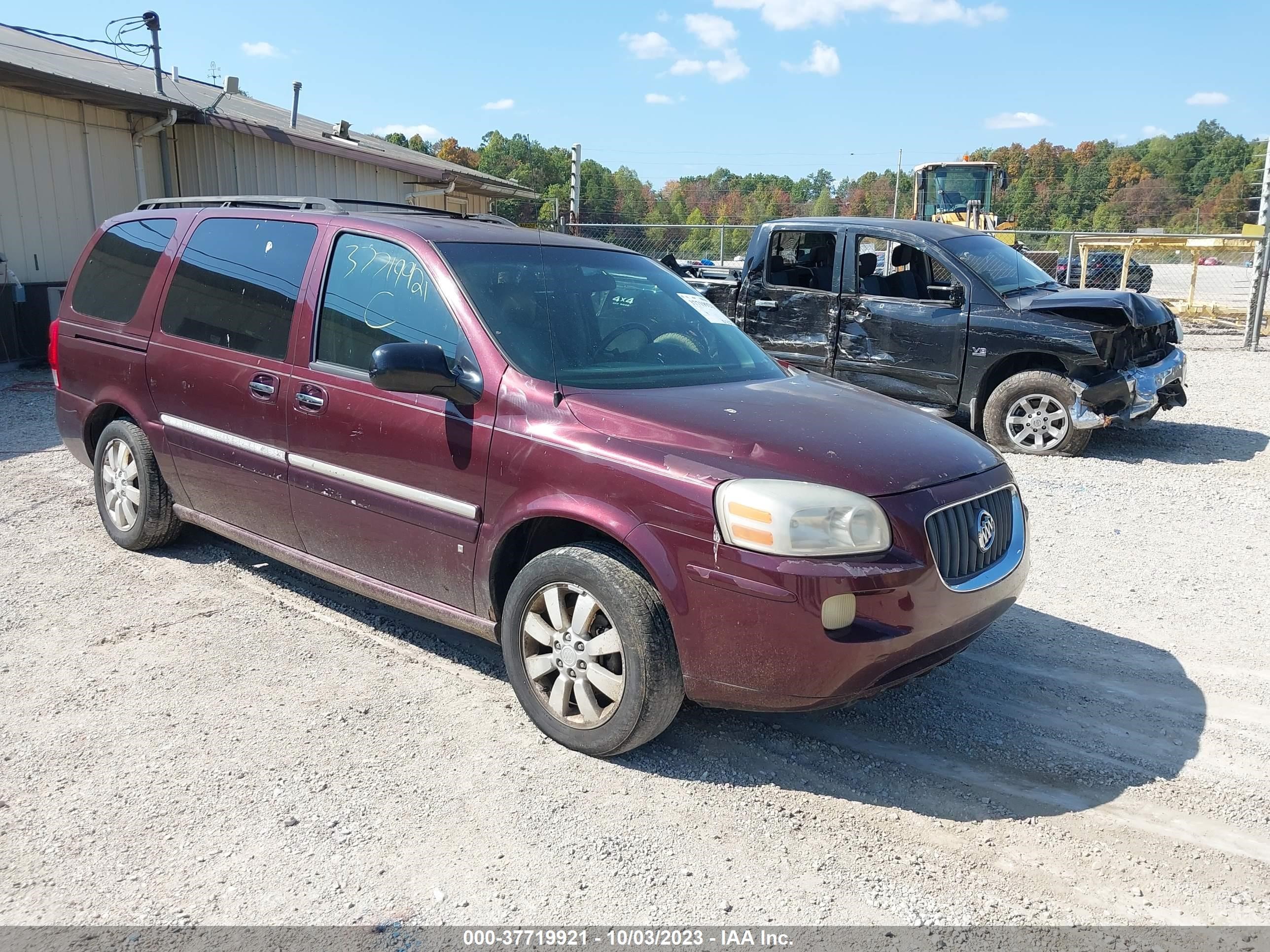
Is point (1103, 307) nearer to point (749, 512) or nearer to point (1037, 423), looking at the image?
point (1037, 423)

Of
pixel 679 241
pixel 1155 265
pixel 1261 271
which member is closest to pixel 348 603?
pixel 1261 271

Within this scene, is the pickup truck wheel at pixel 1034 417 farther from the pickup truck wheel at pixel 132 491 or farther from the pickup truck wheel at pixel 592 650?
the pickup truck wheel at pixel 132 491

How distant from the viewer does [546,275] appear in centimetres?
406

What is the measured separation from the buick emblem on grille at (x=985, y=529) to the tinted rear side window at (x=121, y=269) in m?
4.20

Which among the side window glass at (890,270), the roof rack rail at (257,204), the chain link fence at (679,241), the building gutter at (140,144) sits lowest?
the side window glass at (890,270)

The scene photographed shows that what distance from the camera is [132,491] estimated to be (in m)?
5.22

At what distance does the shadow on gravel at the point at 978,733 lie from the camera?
328cm

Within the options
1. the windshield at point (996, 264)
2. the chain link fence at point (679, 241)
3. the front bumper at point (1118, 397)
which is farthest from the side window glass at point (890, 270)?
the chain link fence at point (679, 241)

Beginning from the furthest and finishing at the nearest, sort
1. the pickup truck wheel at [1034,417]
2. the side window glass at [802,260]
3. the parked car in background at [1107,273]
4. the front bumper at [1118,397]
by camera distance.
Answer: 1. the parked car in background at [1107,273]
2. the side window glass at [802,260]
3. the pickup truck wheel at [1034,417]
4. the front bumper at [1118,397]

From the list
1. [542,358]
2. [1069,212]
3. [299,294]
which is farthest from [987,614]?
[1069,212]

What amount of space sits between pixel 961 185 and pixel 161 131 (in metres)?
18.9

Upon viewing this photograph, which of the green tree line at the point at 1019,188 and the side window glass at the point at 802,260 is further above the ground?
the green tree line at the point at 1019,188

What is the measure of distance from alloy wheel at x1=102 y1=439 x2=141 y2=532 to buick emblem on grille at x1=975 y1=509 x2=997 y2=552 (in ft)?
13.9

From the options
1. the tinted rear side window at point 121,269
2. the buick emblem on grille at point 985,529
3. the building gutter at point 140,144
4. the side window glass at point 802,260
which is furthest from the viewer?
the building gutter at point 140,144
